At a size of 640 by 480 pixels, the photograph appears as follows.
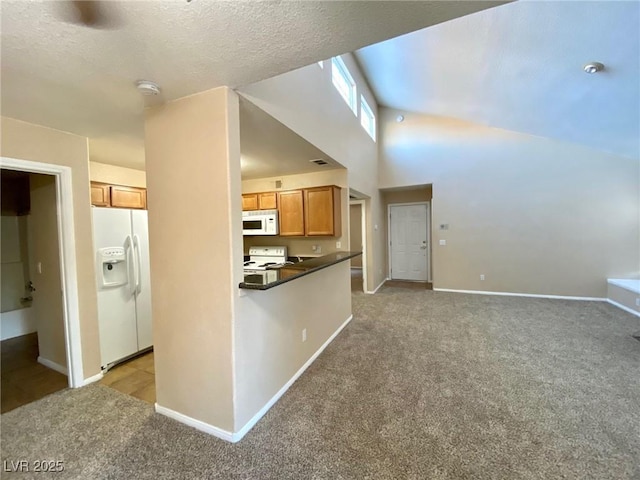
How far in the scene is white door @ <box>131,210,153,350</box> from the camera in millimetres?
3122

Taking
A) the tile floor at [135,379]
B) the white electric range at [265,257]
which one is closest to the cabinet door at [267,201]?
the white electric range at [265,257]

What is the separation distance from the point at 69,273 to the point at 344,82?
436 centimetres

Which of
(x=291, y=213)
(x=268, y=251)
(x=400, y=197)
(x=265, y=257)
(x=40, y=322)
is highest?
(x=400, y=197)

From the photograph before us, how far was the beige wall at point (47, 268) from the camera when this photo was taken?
8.53 ft

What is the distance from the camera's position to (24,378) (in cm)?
265

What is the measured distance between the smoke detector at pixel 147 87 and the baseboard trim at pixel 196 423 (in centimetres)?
231

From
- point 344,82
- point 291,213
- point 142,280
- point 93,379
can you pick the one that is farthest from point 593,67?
point 93,379

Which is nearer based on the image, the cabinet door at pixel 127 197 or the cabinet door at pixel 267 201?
the cabinet door at pixel 127 197

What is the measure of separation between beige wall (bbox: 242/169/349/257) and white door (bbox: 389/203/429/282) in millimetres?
3588

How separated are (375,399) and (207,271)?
172 centimetres

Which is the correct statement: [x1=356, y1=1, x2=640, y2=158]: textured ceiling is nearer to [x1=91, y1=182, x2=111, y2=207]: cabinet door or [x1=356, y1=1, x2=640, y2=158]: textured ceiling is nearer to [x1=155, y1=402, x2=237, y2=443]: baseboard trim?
[x1=155, y1=402, x2=237, y2=443]: baseboard trim

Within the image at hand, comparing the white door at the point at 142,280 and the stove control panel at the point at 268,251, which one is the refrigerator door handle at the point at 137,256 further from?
the stove control panel at the point at 268,251

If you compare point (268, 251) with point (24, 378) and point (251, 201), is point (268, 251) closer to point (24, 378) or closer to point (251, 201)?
point (251, 201)

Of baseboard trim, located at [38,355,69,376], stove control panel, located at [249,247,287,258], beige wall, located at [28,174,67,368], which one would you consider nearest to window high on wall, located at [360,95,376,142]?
stove control panel, located at [249,247,287,258]
